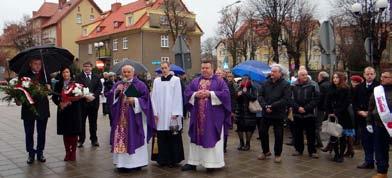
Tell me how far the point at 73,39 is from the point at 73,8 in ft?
14.8

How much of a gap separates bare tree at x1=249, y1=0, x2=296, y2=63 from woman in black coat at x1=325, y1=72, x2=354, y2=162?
30.4 meters

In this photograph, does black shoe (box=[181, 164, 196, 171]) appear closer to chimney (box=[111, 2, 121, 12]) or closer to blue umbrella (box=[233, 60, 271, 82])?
blue umbrella (box=[233, 60, 271, 82])

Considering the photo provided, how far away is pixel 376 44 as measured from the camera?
33.8 m

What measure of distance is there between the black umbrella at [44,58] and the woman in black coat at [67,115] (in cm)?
22

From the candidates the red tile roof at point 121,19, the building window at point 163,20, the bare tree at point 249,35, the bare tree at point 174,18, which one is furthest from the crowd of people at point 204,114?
the red tile roof at point 121,19

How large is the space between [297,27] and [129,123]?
3707 cm

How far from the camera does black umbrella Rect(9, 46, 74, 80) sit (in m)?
7.29

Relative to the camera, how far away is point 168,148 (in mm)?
7211

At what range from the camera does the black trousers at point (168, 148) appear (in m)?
7.18

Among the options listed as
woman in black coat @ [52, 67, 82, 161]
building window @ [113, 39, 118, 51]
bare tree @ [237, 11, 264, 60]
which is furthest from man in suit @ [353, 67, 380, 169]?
building window @ [113, 39, 118, 51]

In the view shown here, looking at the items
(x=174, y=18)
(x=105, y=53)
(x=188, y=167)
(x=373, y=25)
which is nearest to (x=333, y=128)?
(x=188, y=167)

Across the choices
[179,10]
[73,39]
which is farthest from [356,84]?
[73,39]

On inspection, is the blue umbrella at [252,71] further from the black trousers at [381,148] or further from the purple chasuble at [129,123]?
the black trousers at [381,148]

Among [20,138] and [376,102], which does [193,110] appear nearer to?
[376,102]
